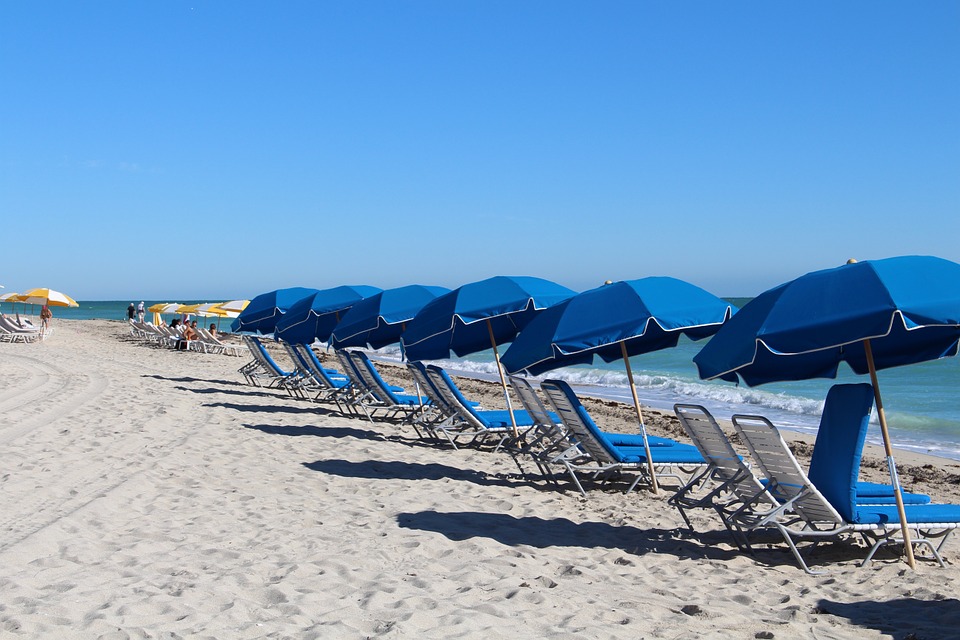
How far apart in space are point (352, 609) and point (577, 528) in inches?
88.9

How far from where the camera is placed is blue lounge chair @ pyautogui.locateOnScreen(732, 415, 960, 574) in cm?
488

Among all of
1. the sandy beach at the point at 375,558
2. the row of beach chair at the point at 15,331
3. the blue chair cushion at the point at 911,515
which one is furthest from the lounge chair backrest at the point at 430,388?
the row of beach chair at the point at 15,331

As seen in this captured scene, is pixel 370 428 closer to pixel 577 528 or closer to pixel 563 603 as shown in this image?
pixel 577 528

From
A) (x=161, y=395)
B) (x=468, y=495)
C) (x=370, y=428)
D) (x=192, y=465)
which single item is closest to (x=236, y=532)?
(x=468, y=495)

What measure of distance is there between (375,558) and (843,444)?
2.60 metres

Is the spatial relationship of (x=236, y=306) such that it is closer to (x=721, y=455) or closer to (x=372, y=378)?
(x=372, y=378)

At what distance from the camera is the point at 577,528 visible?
19.4ft

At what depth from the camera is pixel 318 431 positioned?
10500 mm

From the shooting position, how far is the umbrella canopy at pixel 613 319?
636 centimetres

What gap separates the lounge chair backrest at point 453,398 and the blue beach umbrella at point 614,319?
2.02 meters

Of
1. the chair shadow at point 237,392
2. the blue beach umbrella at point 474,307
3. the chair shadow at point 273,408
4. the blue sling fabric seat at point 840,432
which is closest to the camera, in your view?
the blue sling fabric seat at point 840,432

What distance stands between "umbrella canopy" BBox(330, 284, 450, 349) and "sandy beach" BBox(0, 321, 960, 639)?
83.3 inches

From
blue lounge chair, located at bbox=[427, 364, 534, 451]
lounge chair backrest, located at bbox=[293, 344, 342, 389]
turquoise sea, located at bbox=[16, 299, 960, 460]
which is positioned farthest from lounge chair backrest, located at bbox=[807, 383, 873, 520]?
lounge chair backrest, located at bbox=[293, 344, 342, 389]

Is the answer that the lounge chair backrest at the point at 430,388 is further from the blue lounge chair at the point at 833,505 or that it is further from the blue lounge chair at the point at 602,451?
the blue lounge chair at the point at 833,505
